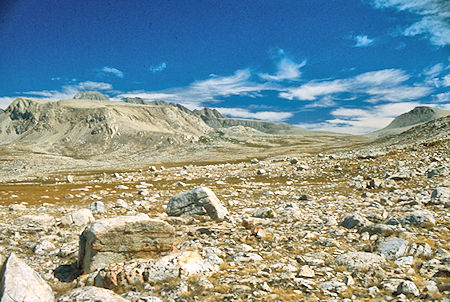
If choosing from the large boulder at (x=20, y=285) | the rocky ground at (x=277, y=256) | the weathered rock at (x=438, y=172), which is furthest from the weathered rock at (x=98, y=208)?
the weathered rock at (x=438, y=172)

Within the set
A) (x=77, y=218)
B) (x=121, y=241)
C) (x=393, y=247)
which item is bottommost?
(x=393, y=247)

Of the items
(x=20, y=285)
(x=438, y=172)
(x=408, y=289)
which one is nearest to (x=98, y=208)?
(x=20, y=285)

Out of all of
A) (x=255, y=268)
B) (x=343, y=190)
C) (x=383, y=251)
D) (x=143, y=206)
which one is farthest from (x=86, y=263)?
(x=343, y=190)

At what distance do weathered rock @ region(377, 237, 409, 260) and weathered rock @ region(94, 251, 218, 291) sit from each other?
5728 millimetres

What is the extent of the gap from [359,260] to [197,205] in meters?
8.32

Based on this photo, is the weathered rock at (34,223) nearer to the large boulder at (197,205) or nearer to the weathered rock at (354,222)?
the large boulder at (197,205)

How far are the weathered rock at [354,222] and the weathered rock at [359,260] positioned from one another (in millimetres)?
3036

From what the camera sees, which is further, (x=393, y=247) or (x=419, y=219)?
(x=419, y=219)

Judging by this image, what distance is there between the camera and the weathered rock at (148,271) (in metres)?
7.28

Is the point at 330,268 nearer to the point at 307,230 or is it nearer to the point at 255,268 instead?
the point at 255,268

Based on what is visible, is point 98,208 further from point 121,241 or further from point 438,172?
point 438,172

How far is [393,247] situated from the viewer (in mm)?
8789

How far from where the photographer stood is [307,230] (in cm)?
1168

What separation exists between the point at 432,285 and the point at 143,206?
57.3 feet
